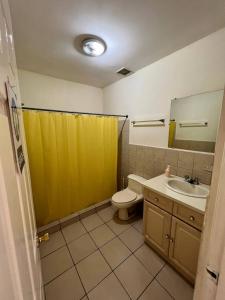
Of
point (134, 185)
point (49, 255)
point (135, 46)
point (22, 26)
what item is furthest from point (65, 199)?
point (135, 46)

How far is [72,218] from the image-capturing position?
204cm

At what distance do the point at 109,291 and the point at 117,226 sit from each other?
78cm

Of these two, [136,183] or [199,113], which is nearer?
[199,113]

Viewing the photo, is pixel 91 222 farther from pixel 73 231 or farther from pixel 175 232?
pixel 175 232

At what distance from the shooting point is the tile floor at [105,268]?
1192 millimetres

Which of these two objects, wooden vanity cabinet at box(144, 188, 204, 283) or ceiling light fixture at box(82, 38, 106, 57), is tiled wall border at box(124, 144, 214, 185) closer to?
wooden vanity cabinet at box(144, 188, 204, 283)

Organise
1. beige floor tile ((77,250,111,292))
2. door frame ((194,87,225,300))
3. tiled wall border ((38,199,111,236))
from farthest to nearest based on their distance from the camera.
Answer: tiled wall border ((38,199,111,236)) < beige floor tile ((77,250,111,292)) < door frame ((194,87,225,300))

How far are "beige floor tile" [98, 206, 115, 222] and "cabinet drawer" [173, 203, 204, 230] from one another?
118 cm

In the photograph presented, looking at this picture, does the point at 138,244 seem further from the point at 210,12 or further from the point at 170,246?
the point at 210,12

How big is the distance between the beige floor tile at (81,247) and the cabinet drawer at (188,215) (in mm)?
1094

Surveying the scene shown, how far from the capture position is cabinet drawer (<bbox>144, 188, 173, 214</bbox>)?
51.8 inches

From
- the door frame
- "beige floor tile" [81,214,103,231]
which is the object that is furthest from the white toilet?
the door frame

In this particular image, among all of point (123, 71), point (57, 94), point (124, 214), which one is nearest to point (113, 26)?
point (123, 71)

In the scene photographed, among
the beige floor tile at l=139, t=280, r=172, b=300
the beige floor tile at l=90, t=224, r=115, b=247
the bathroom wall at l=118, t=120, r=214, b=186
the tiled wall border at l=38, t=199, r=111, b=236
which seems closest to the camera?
the beige floor tile at l=139, t=280, r=172, b=300
